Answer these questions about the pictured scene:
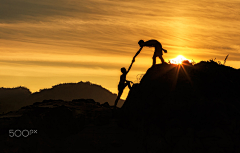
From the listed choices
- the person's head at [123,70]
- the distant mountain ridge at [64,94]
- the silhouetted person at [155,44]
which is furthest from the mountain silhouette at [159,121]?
the distant mountain ridge at [64,94]

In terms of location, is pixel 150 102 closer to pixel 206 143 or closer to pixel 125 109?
pixel 125 109

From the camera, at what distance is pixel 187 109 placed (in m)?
11.7

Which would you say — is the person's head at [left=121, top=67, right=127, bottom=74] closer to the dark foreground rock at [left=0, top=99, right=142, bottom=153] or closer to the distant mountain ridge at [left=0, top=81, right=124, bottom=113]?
the dark foreground rock at [left=0, top=99, right=142, bottom=153]

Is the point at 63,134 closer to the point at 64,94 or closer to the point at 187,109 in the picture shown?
the point at 187,109

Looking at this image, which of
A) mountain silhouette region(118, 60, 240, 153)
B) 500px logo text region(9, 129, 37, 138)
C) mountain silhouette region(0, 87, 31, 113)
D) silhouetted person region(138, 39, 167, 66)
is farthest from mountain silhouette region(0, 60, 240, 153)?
mountain silhouette region(0, 87, 31, 113)

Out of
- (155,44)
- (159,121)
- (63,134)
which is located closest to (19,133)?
(63,134)

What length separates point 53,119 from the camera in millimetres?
13945

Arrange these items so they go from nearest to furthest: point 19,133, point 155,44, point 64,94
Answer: point 19,133, point 155,44, point 64,94

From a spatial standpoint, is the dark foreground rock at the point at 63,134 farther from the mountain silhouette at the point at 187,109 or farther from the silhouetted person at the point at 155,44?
the silhouetted person at the point at 155,44

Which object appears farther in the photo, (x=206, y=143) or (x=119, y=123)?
(x=119, y=123)

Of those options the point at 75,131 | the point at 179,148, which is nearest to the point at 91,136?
the point at 75,131

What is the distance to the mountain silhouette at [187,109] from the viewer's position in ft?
34.2

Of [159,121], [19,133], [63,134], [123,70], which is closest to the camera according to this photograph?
[159,121]

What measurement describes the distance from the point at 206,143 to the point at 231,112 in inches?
72.2
